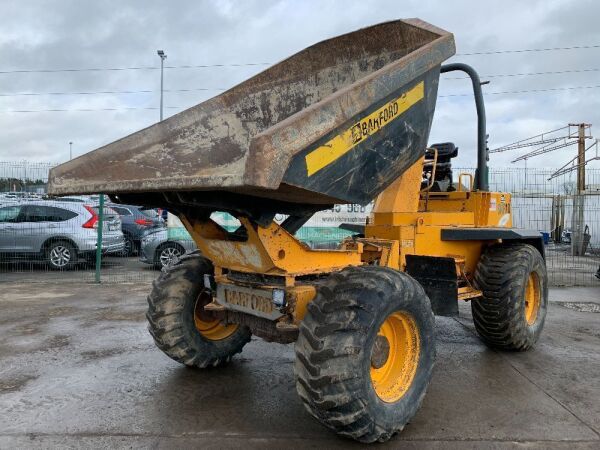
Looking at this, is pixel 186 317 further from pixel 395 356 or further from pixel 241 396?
pixel 395 356

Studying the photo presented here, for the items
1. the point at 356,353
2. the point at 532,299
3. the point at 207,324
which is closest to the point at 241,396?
the point at 207,324

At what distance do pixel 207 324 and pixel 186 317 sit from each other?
34 cm

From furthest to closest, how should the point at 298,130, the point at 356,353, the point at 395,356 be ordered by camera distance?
the point at 395,356, the point at 356,353, the point at 298,130

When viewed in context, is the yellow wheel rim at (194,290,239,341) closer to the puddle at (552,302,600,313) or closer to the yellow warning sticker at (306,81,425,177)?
the yellow warning sticker at (306,81,425,177)

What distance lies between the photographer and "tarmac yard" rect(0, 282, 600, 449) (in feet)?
12.4

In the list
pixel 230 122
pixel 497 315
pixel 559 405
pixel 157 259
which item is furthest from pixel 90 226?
pixel 559 405

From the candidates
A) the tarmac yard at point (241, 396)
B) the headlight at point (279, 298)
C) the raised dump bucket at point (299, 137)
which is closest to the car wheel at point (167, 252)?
the tarmac yard at point (241, 396)

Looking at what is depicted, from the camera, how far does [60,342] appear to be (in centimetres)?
637

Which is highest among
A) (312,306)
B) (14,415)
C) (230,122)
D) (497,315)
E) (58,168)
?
(230,122)

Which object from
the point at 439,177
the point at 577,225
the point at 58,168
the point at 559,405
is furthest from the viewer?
the point at 577,225

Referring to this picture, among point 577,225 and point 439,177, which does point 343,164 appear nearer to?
point 439,177

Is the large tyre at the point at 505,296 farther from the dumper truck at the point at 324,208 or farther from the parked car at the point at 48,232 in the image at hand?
the parked car at the point at 48,232

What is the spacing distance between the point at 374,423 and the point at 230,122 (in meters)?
2.83

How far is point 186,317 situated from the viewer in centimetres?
491
